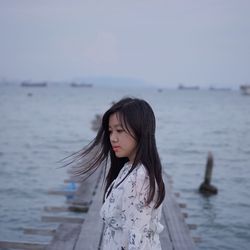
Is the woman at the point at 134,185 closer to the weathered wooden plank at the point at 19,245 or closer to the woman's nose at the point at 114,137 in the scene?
the woman's nose at the point at 114,137

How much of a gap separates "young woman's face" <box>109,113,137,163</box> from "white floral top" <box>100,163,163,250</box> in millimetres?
122

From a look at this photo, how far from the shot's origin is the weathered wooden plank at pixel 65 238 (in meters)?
5.34

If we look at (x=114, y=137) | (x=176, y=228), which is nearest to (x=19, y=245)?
(x=176, y=228)

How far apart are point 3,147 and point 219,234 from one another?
18.4m

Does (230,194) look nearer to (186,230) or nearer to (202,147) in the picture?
(186,230)

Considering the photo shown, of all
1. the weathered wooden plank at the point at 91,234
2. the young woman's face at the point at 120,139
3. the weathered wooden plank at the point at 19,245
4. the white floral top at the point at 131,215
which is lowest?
the weathered wooden plank at the point at 19,245

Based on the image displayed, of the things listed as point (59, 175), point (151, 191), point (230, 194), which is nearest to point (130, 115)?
point (151, 191)

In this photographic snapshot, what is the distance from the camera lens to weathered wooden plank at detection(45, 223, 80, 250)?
5336 mm

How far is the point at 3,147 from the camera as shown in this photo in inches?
1041

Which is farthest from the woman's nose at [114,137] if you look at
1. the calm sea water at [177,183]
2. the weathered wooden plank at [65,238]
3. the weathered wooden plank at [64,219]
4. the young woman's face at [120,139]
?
the weathered wooden plank at [64,219]

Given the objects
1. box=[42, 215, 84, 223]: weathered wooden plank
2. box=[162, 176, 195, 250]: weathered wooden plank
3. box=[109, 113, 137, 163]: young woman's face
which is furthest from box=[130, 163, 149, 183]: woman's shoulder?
box=[42, 215, 84, 223]: weathered wooden plank

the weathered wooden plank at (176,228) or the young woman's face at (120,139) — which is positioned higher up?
the young woman's face at (120,139)

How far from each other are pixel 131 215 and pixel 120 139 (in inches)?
19.5

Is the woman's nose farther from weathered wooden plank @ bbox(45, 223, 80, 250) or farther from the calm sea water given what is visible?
weathered wooden plank @ bbox(45, 223, 80, 250)
